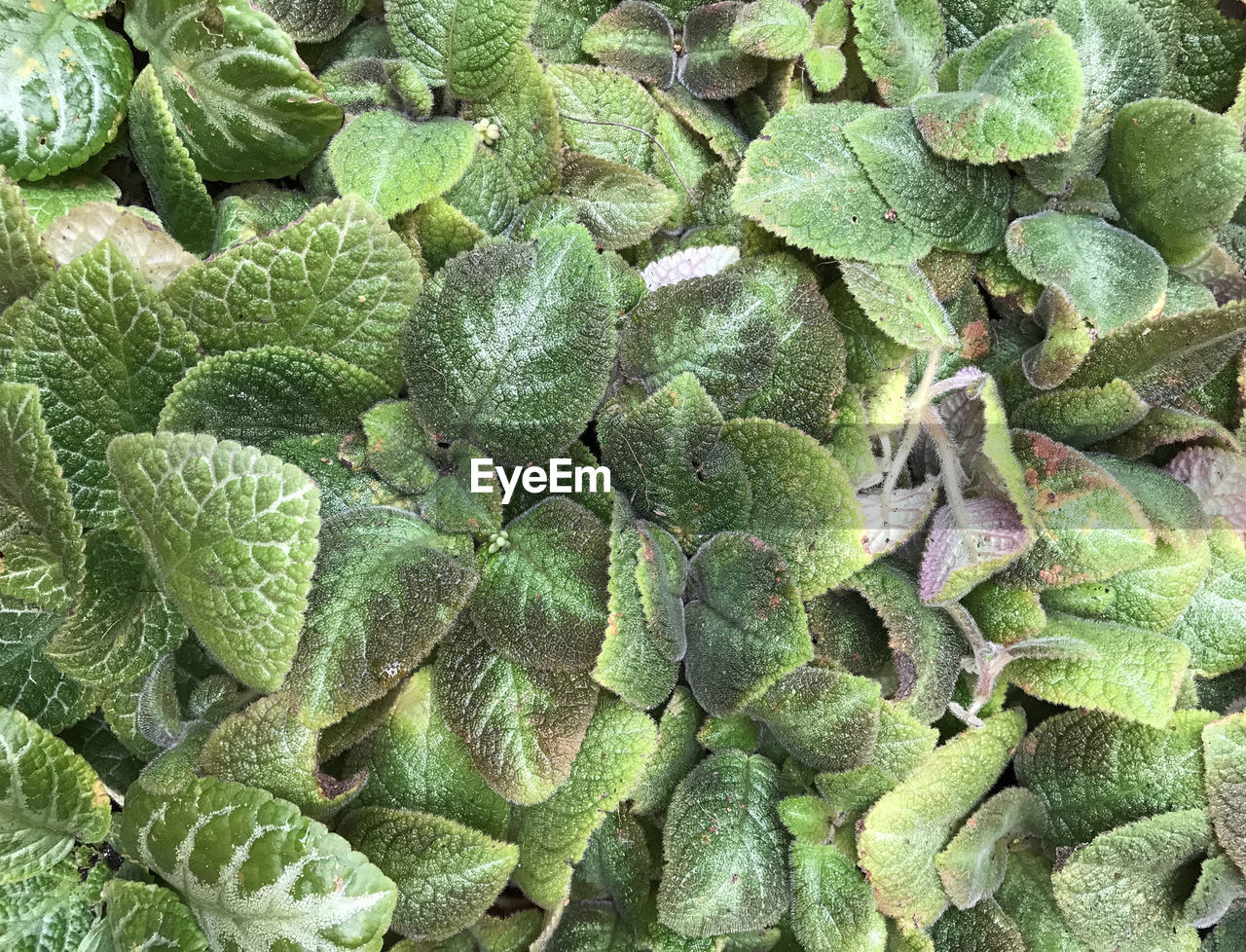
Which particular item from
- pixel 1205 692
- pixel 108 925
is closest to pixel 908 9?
pixel 1205 692

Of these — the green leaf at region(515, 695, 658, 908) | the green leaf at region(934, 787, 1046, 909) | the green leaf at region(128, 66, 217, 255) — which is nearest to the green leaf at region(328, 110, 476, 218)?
the green leaf at region(128, 66, 217, 255)

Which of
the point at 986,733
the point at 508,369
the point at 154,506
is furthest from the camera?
the point at 986,733

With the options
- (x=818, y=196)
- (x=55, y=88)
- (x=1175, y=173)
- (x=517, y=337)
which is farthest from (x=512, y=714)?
(x=1175, y=173)

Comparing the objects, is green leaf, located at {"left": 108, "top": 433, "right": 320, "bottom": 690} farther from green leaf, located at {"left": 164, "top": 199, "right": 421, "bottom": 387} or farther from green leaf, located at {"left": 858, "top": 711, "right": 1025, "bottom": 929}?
green leaf, located at {"left": 858, "top": 711, "right": 1025, "bottom": 929}

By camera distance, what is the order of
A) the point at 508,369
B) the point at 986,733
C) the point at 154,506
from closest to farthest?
the point at 154,506 → the point at 508,369 → the point at 986,733

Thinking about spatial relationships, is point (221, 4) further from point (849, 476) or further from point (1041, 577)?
point (1041, 577)

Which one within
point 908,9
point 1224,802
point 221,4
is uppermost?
point 221,4

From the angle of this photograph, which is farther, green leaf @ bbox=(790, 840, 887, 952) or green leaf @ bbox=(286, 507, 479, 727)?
green leaf @ bbox=(790, 840, 887, 952)
